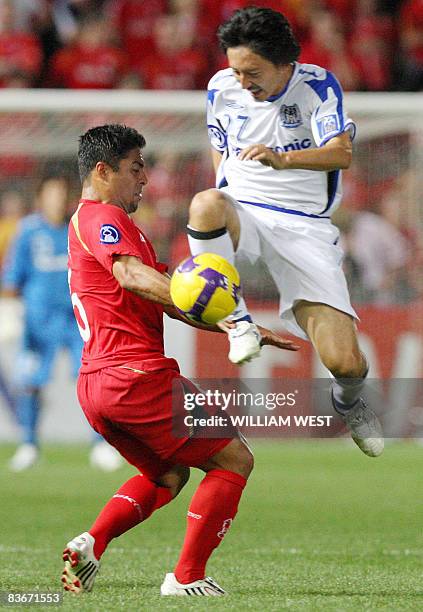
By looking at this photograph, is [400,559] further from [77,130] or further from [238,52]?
[77,130]

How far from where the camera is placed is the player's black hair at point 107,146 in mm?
5574

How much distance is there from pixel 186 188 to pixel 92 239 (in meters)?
7.83

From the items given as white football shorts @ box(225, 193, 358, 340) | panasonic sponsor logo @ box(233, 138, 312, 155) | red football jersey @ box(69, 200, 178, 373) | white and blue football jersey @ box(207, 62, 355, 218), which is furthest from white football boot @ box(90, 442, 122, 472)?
red football jersey @ box(69, 200, 178, 373)

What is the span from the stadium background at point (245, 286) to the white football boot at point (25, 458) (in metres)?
0.28

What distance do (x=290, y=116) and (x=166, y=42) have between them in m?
9.60

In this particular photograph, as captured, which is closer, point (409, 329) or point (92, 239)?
point (92, 239)

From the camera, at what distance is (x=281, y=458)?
12.4 metres

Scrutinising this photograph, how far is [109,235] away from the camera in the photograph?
17.5ft

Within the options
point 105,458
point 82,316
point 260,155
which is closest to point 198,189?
point 105,458

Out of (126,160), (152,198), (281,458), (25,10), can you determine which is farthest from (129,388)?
(25,10)

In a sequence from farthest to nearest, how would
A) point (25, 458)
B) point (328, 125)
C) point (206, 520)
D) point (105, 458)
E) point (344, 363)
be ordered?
1. point (25, 458)
2. point (105, 458)
3. point (344, 363)
4. point (328, 125)
5. point (206, 520)

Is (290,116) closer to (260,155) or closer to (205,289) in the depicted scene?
(260,155)

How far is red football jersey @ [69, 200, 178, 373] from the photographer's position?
5414 millimetres

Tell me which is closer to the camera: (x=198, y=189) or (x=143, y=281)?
(x=143, y=281)
